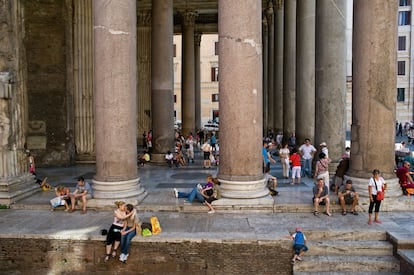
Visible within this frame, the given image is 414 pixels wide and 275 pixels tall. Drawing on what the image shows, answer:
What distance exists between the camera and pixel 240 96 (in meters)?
12.5

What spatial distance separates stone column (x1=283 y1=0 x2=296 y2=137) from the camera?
27.6m

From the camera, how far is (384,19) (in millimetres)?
12711

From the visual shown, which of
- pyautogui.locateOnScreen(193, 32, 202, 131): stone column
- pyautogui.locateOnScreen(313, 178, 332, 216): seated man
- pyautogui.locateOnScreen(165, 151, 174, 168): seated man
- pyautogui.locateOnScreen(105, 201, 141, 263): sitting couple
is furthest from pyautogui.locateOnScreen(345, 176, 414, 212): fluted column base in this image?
pyautogui.locateOnScreen(193, 32, 202, 131): stone column

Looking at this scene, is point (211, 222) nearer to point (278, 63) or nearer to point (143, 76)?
point (278, 63)

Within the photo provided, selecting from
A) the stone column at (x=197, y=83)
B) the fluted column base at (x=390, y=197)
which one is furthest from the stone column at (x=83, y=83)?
the stone column at (x=197, y=83)

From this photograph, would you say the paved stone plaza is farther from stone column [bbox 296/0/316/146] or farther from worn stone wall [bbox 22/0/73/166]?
stone column [bbox 296/0/316/146]

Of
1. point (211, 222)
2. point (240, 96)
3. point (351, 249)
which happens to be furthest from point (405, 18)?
point (211, 222)

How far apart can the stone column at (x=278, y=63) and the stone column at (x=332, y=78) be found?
1422 cm

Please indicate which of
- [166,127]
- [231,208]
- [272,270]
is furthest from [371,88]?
[166,127]

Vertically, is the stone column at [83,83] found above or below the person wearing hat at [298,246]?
above

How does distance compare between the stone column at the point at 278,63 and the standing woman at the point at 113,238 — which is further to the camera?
the stone column at the point at 278,63

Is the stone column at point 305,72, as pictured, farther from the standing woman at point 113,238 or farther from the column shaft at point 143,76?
the column shaft at point 143,76

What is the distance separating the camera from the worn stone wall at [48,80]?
21.1 meters

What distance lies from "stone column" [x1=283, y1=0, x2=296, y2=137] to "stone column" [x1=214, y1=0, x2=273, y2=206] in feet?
51.7
